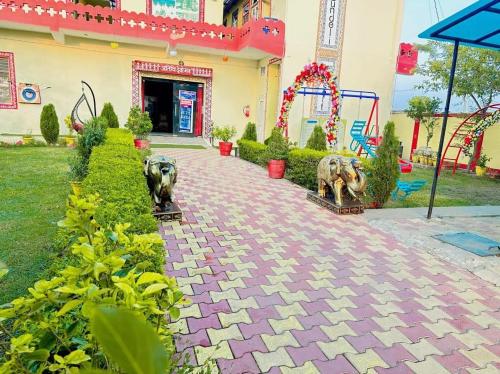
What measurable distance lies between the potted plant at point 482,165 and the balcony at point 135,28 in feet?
27.4

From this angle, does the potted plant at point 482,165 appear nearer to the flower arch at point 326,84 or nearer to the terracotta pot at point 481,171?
the terracotta pot at point 481,171

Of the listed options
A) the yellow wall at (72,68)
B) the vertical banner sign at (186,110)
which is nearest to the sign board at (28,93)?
the yellow wall at (72,68)

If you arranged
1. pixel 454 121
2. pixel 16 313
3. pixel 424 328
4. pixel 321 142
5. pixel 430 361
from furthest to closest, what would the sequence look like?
pixel 454 121, pixel 321 142, pixel 424 328, pixel 430 361, pixel 16 313

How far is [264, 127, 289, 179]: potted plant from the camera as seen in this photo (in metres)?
9.12

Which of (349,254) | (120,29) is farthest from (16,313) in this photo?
(120,29)

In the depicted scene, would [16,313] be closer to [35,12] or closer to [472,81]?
[35,12]

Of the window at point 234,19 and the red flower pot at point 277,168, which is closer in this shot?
the red flower pot at point 277,168

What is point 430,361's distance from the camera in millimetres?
2561

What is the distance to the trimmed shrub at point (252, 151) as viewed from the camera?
1112 cm

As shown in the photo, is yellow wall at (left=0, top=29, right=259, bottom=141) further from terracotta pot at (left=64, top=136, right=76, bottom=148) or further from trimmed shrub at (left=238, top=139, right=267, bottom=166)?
trimmed shrub at (left=238, top=139, right=267, bottom=166)

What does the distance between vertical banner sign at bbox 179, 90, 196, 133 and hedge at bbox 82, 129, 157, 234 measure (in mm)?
10949

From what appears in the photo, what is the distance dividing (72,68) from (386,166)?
12574 millimetres

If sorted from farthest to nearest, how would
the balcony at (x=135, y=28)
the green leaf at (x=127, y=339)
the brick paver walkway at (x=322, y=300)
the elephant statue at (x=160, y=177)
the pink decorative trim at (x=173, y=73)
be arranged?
the pink decorative trim at (x=173, y=73)
the balcony at (x=135, y=28)
the elephant statue at (x=160, y=177)
the brick paver walkway at (x=322, y=300)
the green leaf at (x=127, y=339)

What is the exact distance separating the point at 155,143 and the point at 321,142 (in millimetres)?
7481
